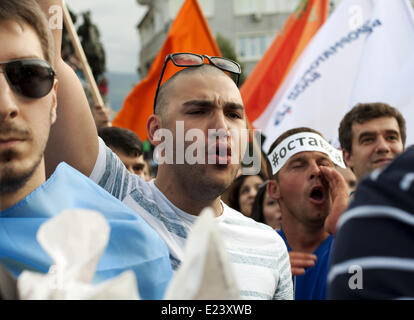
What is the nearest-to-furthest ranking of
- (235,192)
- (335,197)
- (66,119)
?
(66,119) < (335,197) < (235,192)

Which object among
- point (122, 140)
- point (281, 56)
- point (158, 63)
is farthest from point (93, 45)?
point (122, 140)

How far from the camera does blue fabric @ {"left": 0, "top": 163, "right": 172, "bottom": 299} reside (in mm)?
1200

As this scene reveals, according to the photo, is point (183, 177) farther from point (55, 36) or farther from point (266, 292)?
point (55, 36)

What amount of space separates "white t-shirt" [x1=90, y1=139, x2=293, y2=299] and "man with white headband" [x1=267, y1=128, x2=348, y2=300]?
0.78 m

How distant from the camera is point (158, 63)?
5574 mm

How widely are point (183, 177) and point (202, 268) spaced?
1.41m

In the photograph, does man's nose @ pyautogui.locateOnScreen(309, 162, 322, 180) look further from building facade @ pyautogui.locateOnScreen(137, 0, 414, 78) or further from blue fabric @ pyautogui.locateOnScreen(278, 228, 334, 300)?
building facade @ pyautogui.locateOnScreen(137, 0, 414, 78)

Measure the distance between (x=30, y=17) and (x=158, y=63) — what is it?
13.9 feet

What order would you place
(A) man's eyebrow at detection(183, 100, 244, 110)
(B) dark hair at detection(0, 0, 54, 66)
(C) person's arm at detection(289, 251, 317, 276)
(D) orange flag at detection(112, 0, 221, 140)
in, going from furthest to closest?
(D) orange flag at detection(112, 0, 221, 140), (C) person's arm at detection(289, 251, 317, 276), (A) man's eyebrow at detection(183, 100, 244, 110), (B) dark hair at detection(0, 0, 54, 66)

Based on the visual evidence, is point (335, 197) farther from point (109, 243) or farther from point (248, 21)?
point (248, 21)

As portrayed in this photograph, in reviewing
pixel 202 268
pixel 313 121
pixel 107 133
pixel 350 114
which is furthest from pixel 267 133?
pixel 202 268

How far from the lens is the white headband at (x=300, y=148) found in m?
3.20

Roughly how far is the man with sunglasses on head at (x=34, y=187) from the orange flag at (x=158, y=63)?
4.11 metres

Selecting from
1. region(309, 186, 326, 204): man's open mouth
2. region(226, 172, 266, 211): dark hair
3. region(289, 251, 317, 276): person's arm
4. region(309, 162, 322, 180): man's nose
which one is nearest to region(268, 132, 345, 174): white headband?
region(309, 162, 322, 180): man's nose
